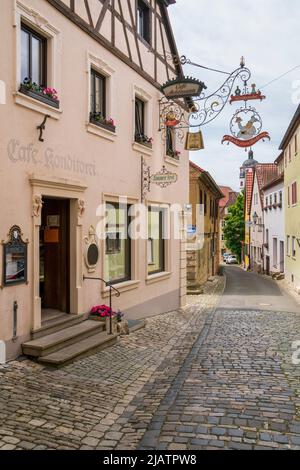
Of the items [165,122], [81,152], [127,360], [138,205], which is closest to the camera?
[127,360]

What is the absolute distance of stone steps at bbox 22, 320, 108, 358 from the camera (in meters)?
7.05

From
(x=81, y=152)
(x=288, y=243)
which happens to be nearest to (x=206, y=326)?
(x=81, y=152)

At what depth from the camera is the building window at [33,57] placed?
753cm

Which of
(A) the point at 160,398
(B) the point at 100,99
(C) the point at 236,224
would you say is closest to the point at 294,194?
(B) the point at 100,99

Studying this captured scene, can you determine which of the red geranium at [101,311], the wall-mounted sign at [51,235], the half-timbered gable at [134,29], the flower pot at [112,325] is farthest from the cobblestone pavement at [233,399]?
the half-timbered gable at [134,29]

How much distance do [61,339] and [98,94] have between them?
549 cm

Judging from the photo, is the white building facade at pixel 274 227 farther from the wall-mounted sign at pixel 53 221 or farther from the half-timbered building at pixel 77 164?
the wall-mounted sign at pixel 53 221

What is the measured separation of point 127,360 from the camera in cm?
783

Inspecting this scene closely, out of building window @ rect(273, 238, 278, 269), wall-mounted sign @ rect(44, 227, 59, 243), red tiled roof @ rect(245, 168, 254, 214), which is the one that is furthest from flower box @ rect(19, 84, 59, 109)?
red tiled roof @ rect(245, 168, 254, 214)

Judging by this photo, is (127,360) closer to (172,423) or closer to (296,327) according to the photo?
(172,423)

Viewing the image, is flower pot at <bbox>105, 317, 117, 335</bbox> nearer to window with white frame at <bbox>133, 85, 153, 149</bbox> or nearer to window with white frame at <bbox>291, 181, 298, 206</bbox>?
window with white frame at <bbox>133, 85, 153, 149</bbox>

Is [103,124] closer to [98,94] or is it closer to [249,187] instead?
[98,94]

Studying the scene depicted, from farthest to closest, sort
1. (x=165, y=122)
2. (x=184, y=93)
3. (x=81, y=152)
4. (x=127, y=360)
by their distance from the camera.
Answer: (x=165, y=122)
(x=184, y=93)
(x=81, y=152)
(x=127, y=360)

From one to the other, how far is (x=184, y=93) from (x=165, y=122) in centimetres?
168
